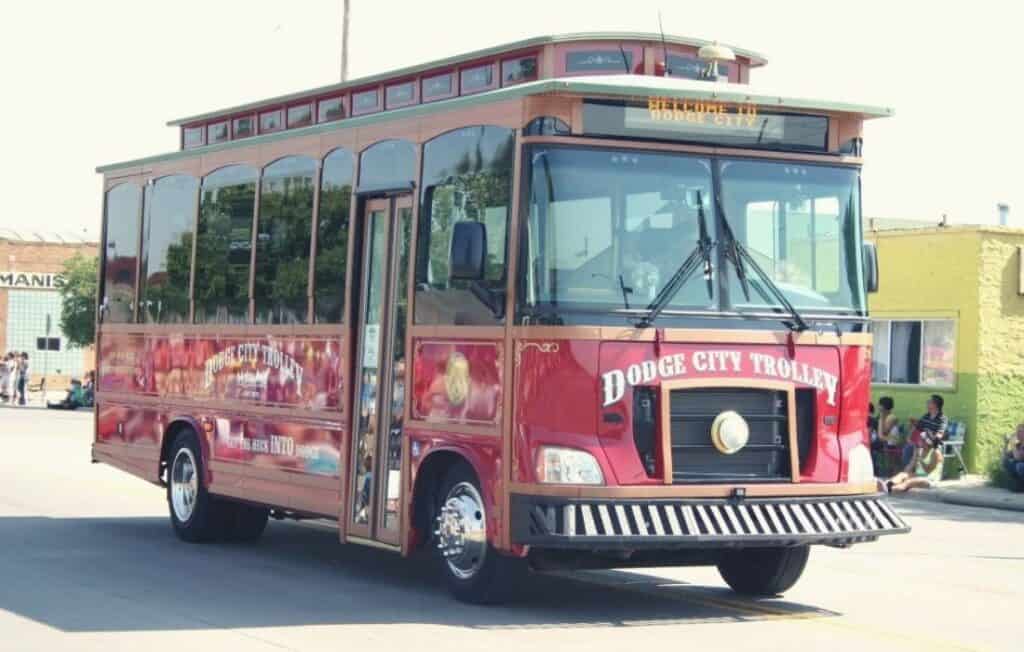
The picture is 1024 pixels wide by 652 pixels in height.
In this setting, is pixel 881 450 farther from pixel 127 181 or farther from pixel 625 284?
pixel 625 284

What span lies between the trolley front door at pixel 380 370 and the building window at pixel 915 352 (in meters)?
16.4

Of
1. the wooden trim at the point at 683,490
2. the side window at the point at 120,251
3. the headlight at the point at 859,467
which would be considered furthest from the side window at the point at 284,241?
the headlight at the point at 859,467

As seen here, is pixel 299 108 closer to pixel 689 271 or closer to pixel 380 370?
pixel 380 370

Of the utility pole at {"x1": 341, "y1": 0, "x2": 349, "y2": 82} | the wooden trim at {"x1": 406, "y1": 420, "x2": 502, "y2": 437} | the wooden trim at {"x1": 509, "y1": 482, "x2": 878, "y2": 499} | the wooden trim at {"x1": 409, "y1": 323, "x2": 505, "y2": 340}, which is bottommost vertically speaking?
the wooden trim at {"x1": 509, "y1": 482, "x2": 878, "y2": 499}

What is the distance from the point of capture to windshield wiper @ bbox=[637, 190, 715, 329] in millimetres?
11344

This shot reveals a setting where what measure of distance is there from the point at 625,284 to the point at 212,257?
573 cm

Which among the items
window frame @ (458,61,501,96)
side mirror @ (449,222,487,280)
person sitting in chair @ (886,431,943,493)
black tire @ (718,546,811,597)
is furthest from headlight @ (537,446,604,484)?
person sitting in chair @ (886,431,943,493)

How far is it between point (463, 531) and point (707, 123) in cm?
302

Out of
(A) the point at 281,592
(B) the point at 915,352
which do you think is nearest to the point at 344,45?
(B) the point at 915,352

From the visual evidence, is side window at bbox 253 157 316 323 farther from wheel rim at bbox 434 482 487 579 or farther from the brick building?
the brick building

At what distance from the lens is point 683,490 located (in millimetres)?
11273

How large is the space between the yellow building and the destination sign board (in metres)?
16.4

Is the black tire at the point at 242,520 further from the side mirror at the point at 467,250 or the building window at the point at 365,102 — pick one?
the side mirror at the point at 467,250

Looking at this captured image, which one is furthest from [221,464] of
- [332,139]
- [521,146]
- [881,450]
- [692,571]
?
[881,450]
